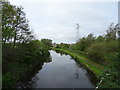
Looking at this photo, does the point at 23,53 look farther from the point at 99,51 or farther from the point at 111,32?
the point at 111,32

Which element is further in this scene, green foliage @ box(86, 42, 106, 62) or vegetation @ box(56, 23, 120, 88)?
green foliage @ box(86, 42, 106, 62)

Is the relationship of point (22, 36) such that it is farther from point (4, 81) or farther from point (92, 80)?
point (92, 80)

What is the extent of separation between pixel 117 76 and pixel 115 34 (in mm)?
17727

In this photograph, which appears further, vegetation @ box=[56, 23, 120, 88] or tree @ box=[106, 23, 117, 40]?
tree @ box=[106, 23, 117, 40]

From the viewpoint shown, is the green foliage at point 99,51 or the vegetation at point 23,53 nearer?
the vegetation at point 23,53

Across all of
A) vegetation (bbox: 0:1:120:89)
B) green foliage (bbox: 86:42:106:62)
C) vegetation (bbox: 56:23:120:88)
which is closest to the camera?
vegetation (bbox: 56:23:120:88)

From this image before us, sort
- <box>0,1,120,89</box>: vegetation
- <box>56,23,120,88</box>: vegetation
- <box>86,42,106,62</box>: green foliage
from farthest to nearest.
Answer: <box>86,42,106,62</box>: green foliage
<box>0,1,120,89</box>: vegetation
<box>56,23,120,88</box>: vegetation

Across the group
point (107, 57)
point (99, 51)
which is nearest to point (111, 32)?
point (99, 51)

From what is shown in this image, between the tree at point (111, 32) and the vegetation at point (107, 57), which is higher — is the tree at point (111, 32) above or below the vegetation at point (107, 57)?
above

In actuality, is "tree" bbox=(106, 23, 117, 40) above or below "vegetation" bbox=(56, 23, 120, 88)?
above

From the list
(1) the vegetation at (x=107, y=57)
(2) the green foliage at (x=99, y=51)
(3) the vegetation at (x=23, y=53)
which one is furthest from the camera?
(2) the green foliage at (x=99, y=51)

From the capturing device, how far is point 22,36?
12383 mm

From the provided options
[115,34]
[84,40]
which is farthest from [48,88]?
[84,40]

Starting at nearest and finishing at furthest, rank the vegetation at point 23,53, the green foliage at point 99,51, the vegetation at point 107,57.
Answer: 1. the vegetation at point 107,57
2. the vegetation at point 23,53
3. the green foliage at point 99,51
